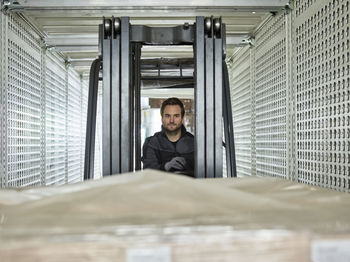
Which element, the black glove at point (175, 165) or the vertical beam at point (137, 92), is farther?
the black glove at point (175, 165)

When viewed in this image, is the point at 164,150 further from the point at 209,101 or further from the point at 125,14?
the point at 125,14

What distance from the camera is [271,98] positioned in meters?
4.55

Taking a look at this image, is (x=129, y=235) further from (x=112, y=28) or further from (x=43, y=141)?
(x=43, y=141)

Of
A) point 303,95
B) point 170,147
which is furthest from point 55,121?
point 303,95

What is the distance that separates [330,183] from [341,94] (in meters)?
0.67

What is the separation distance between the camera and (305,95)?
3.46m

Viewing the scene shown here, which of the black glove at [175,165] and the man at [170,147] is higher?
the man at [170,147]

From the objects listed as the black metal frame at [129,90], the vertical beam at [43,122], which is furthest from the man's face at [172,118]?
the vertical beam at [43,122]

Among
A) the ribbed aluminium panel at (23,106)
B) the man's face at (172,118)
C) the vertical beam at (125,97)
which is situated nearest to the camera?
the vertical beam at (125,97)

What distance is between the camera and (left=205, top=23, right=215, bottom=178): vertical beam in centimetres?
327

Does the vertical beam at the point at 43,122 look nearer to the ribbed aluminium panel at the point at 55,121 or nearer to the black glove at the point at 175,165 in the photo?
the ribbed aluminium panel at the point at 55,121

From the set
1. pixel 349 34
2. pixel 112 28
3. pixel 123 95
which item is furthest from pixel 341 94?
pixel 112 28

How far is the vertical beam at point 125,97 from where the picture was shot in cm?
322

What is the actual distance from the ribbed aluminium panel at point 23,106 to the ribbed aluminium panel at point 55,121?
536mm
